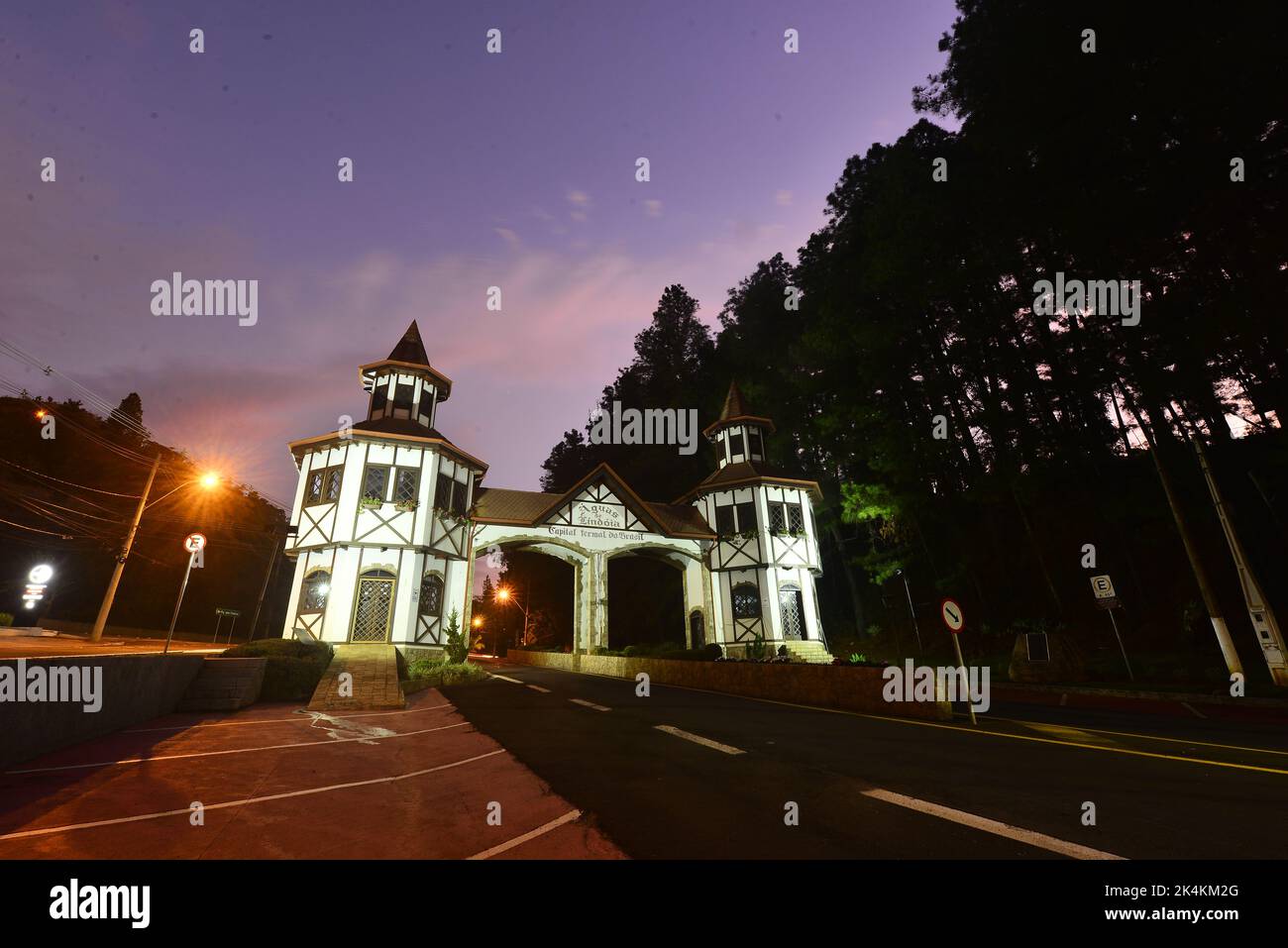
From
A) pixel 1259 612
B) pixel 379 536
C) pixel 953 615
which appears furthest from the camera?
pixel 379 536

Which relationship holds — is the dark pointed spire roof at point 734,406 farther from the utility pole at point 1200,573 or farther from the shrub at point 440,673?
the shrub at point 440,673

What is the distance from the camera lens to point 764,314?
36.3 m

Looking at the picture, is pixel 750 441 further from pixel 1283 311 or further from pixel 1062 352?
pixel 1283 311

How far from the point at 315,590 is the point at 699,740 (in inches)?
706

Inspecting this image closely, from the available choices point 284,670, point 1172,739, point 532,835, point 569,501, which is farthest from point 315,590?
point 1172,739

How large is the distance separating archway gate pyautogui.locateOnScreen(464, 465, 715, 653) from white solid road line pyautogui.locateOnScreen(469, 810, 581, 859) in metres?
A: 18.6

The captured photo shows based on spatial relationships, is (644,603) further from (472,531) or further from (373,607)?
(373,607)

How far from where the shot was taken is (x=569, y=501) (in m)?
24.1

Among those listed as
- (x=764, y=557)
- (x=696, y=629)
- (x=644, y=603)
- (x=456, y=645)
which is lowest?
(x=696, y=629)

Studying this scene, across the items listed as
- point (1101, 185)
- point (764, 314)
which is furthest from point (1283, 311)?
point (764, 314)

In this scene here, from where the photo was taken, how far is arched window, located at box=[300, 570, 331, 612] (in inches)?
763

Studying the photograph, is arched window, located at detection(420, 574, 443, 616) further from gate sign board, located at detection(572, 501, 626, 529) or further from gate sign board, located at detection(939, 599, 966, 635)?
gate sign board, located at detection(939, 599, 966, 635)

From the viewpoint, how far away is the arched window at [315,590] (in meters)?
19.4

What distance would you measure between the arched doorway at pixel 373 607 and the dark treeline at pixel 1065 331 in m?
18.9
